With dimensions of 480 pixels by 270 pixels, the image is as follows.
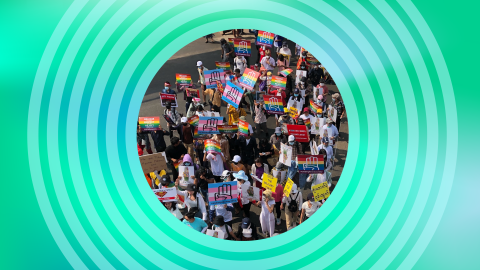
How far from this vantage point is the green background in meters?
5.11

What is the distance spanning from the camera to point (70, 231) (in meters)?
5.46

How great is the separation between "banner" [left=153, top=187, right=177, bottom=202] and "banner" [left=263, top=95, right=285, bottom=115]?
14.2ft

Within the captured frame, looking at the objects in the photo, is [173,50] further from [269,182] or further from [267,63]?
[267,63]

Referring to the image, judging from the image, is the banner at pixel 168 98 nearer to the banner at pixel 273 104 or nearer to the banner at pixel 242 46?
the banner at pixel 273 104

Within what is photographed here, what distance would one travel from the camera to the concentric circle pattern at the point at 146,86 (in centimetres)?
526

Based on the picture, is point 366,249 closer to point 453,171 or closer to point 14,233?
point 453,171

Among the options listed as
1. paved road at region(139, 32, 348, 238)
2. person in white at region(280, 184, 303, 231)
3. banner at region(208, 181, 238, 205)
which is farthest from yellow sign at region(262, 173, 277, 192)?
paved road at region(139, 32, 348, 238)

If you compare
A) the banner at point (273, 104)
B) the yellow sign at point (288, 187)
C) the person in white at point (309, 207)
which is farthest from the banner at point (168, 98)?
the person in white at point (309, 207)

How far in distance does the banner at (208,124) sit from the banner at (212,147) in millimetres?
374

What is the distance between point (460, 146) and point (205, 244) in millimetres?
3525

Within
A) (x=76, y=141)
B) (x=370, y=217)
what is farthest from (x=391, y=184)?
(x=76, y=141)

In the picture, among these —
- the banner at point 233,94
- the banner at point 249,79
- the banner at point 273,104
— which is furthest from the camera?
the banner at point 249,79

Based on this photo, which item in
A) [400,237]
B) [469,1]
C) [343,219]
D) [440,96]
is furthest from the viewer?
[343,219]

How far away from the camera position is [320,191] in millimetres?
8406
